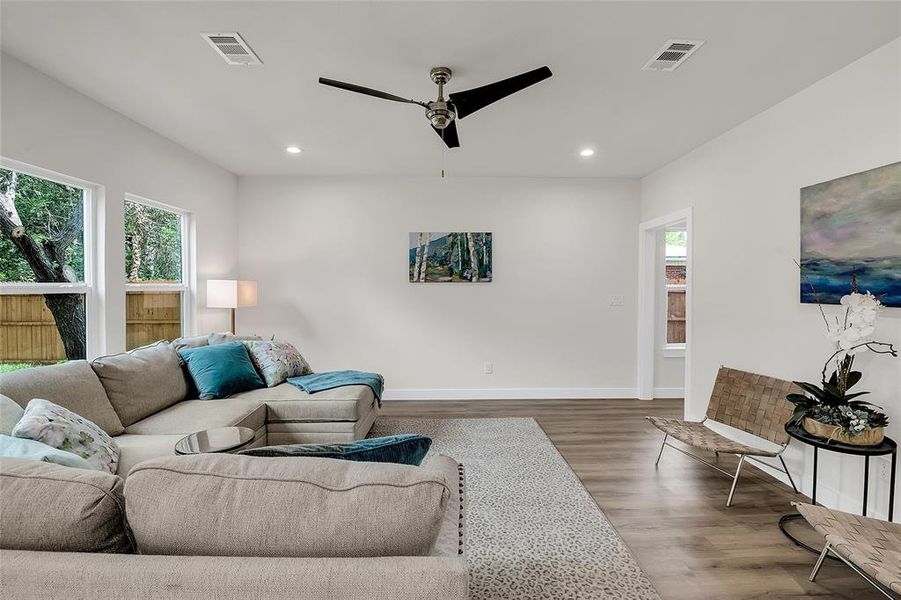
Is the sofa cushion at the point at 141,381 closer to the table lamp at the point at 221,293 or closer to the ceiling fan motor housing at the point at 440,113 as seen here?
the table lamp at the point at 221,293

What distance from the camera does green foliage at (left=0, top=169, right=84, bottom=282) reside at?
256 cm

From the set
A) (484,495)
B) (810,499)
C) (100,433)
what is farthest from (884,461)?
(100,433)

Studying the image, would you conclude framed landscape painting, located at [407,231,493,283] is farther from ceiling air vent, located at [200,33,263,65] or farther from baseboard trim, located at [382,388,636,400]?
ceiling air vent, located at [200,33,263,65]

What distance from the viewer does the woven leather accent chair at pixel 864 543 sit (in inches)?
58.3

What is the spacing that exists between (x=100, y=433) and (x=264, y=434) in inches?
46.9

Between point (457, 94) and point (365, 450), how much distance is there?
1869 millimetres

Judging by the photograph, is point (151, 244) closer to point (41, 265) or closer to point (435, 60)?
point (41, 265)

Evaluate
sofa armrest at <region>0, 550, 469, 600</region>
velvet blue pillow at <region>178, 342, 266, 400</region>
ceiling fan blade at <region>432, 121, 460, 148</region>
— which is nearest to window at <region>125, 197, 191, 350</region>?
velvet blue pillow at <region>178, 342, 266, 400</region>

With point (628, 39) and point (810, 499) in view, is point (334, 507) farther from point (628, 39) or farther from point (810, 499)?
point (810, 499)

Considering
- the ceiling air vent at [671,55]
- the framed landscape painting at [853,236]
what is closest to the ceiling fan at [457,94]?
the ceiling air vent at [671,55]

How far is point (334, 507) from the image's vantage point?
890 millimetres

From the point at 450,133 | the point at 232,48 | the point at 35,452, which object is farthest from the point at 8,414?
the point at 450,133

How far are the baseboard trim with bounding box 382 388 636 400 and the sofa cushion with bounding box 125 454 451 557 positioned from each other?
13.8 ft

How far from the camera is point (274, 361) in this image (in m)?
3.57
